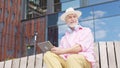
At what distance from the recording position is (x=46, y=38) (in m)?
22.1

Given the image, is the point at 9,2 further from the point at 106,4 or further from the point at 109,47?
the point at 109,47

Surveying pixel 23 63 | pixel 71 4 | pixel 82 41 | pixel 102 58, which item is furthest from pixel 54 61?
pixel 71 4

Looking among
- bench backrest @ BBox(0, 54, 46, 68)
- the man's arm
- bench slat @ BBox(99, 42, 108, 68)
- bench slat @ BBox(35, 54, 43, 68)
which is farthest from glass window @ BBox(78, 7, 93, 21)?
the man's arm

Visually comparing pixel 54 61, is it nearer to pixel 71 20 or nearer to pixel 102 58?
pixel 71 20

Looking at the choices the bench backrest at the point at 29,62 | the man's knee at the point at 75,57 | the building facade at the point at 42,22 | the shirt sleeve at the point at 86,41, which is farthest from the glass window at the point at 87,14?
the man's knee at the point at 75,57

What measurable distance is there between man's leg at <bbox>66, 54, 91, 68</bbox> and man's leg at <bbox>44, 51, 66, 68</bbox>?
0.09m

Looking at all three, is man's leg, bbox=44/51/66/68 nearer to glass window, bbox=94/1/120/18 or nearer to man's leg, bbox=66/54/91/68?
man's leg, bbox=66/54/91/68

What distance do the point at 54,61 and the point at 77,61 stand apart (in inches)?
8.1

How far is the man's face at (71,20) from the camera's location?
119 inches

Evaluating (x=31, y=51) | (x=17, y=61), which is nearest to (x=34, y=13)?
(x=31, y=51)

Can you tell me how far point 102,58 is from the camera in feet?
11.1

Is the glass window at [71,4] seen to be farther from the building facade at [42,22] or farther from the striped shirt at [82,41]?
the striped shirt at [82,41]

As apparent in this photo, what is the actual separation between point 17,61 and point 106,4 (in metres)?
15.4

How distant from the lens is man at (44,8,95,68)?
266 centimetres
